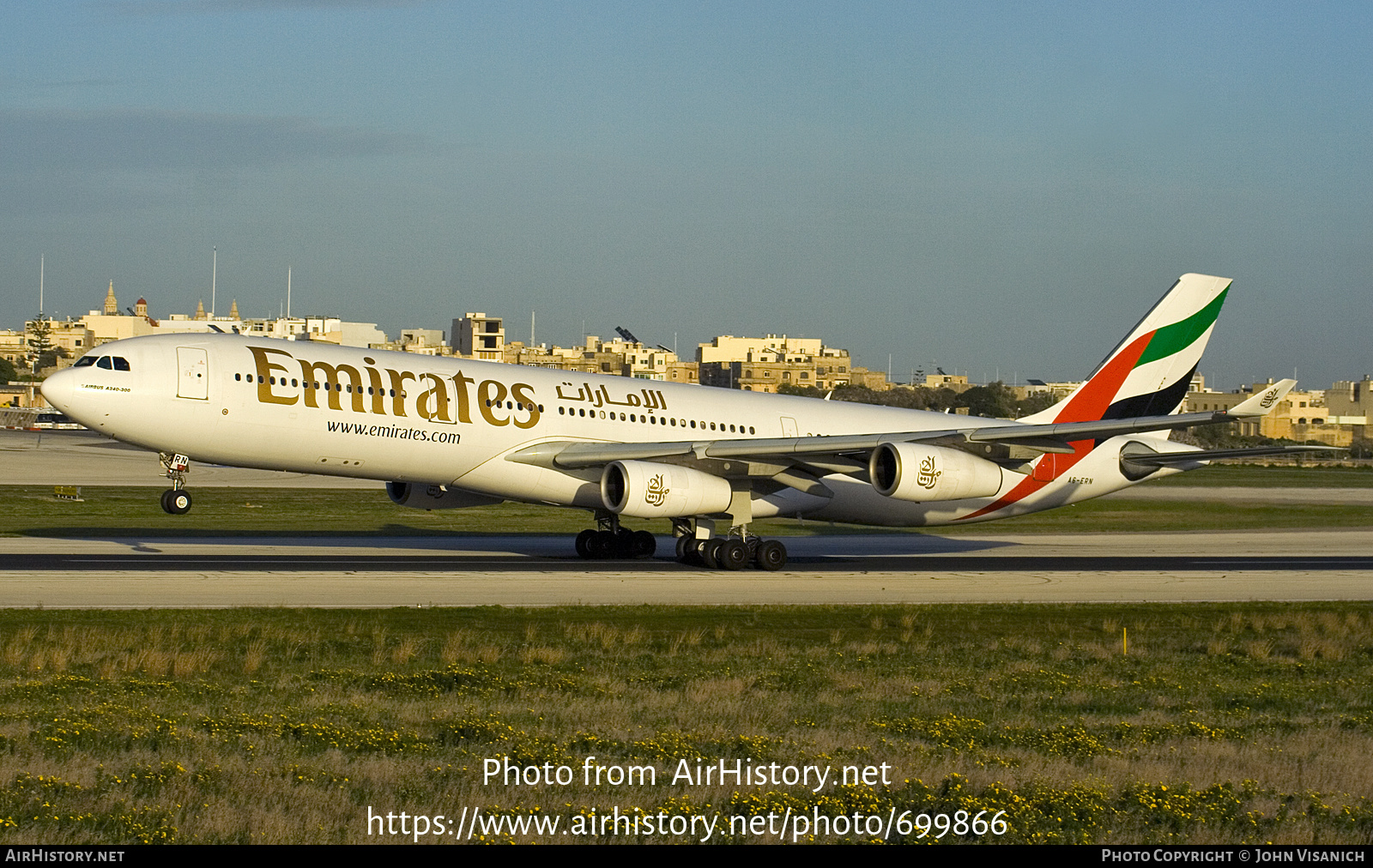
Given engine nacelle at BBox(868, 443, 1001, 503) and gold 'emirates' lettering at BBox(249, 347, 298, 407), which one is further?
engine nacelle at BBox(868, 443, 1001, 503)

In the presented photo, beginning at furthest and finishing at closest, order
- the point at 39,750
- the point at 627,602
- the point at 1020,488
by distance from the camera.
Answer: the point at 1020,488 → the point at 627,602 → the point at 39,750

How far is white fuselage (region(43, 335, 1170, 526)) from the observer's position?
105 feet

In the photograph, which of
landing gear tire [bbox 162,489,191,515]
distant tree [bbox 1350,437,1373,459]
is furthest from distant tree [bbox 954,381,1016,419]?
landing gear tire [bbox 162,489,191,515]

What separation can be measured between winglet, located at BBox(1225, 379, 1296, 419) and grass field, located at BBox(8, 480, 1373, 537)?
72.6ft

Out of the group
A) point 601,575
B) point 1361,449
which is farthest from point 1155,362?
point 1361,449

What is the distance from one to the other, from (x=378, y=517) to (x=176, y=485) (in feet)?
73.7

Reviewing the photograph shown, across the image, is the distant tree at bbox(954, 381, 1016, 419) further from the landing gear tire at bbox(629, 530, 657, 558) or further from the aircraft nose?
the aircraft nose

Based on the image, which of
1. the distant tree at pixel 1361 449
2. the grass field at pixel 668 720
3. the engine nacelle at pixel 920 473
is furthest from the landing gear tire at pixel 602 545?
the distant tree at pixel 1361 449

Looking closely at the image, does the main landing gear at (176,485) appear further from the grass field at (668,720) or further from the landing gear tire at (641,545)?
the landing gear tire at (641,545)

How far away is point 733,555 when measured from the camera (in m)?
37.4
